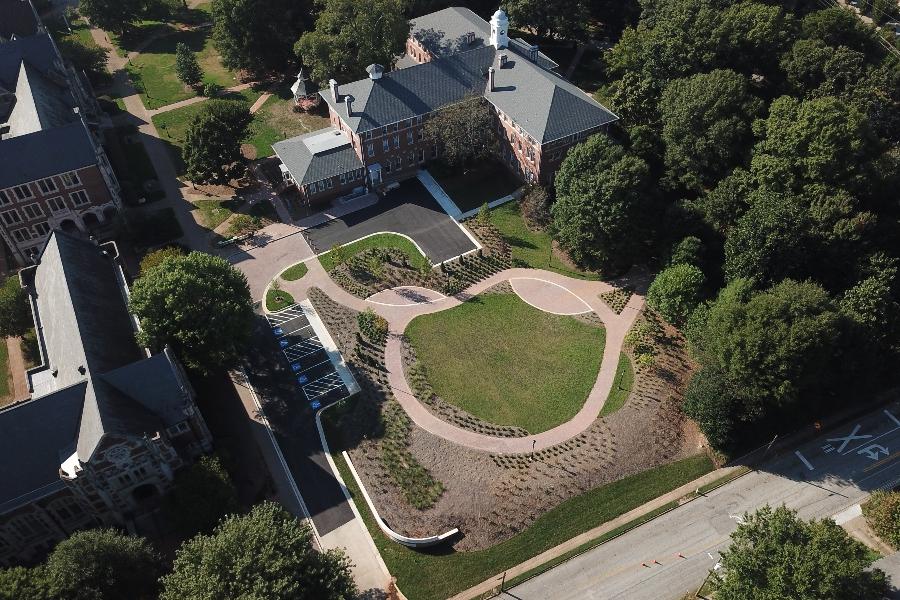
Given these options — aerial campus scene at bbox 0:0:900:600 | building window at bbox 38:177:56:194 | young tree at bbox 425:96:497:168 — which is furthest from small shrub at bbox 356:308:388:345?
building window at bbox 38:177:56:194

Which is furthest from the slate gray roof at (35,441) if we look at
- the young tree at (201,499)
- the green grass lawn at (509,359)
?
the green grass lawn at (509,359)

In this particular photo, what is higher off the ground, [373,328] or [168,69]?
[373,328]

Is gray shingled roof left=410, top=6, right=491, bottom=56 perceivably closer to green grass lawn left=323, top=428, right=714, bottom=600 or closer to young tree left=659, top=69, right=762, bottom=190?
young tree left=659, top=69, right=762, bottom=190

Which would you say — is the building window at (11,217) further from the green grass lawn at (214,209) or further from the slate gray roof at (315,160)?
the slate gray roof at (315,160)

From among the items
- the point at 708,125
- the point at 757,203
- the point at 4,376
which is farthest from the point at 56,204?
the point at 757,203

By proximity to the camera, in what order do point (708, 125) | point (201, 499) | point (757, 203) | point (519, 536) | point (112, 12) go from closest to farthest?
point (201, 499), point (519, 536), point (757, 203), point (708, 125), point (112, 12)

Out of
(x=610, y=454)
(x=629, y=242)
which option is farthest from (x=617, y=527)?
(x=629, y=242)

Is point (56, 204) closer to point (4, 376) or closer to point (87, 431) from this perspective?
point (4, 376)
